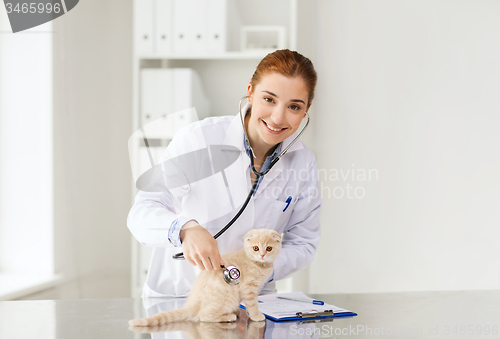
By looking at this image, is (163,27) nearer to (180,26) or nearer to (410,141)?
(180,26)

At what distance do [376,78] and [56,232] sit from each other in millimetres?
1759

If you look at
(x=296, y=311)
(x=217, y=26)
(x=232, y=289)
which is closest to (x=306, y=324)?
(x=296, y=311)

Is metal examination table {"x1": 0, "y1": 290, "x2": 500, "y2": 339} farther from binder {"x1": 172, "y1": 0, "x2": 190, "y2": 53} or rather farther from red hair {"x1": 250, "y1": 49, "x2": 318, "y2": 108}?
binder {"x1": 172, "y1": 0, "x2": 190, "y2": 53}

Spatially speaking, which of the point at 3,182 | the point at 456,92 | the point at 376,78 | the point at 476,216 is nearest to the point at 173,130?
the point at 3,182

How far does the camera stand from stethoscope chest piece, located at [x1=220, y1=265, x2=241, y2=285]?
0.86 metres

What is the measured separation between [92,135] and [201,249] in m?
1.57

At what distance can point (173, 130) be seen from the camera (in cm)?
207

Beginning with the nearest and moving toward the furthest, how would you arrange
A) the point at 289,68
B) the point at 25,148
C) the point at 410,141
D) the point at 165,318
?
the point at 165,318 → the point at 289,68 → the point at 25,148 → the point at 410,141

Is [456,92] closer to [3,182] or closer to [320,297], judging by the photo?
[320,297]

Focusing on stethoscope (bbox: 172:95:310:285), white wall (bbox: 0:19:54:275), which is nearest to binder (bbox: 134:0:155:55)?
white wall (bbox: 0:19:54:275)

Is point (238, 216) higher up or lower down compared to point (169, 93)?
lower down

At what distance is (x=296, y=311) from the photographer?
97 centimetres

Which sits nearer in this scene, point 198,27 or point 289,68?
point 289,68

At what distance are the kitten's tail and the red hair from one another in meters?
0.62
